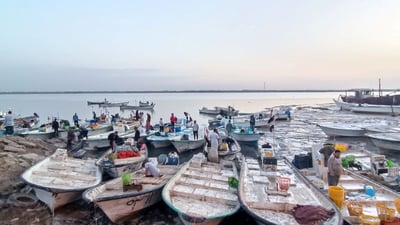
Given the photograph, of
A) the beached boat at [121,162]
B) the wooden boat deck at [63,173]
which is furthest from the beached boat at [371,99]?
the wooden boat deck at [63,173]

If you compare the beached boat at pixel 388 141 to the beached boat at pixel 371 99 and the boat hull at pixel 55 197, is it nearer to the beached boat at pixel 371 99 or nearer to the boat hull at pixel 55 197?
the boat hull at pixel 55 197

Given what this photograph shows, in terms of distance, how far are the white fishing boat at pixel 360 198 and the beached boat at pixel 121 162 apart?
23.9ft

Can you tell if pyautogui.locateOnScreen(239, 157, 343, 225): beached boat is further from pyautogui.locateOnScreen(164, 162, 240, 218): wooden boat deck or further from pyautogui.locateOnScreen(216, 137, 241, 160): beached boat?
pyautogui.locateOnScreen(216, 137, 241, 160): beached boat

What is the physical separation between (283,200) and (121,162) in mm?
7631

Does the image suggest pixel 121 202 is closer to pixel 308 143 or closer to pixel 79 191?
pixel 79 191

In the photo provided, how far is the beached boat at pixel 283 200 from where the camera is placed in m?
7.47

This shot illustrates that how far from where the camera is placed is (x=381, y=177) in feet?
40.8

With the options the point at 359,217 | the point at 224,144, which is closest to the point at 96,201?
the point at 359,217

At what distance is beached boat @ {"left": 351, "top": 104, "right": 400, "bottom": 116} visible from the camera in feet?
164

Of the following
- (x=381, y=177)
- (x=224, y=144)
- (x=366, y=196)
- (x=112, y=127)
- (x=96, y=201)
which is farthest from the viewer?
(x=112, y=127)

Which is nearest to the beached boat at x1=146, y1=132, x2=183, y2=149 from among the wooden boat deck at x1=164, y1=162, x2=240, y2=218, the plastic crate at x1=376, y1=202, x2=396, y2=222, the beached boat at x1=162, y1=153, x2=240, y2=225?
the beached boat at x1=162, y1=153, x2=240, y2=225

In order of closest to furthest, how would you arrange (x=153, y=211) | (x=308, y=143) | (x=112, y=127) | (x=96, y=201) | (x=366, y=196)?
(x=96, y=201), (x=366, y=196), (x=153, y=211), (x=308, y=143), (x=112, y=127)

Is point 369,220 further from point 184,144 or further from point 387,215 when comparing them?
point 184,144

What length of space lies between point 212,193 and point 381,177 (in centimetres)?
719
